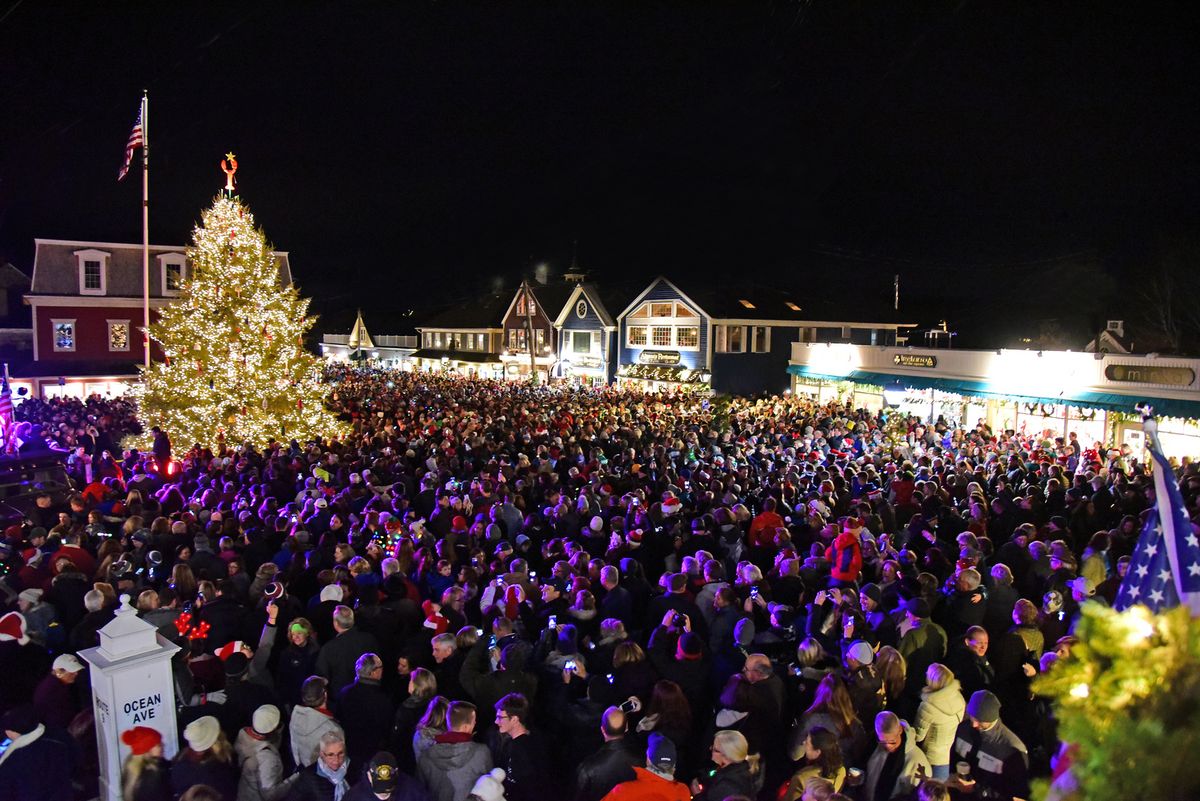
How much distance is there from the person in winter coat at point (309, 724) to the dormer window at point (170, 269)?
3429 centimetres

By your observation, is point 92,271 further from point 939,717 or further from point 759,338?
point 939,717

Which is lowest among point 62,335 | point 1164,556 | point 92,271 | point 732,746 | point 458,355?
point 732,746

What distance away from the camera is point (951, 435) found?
18.7 meters

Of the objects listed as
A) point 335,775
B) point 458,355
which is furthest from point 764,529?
point 458,355

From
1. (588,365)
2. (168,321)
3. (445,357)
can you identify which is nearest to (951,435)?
(168,321)

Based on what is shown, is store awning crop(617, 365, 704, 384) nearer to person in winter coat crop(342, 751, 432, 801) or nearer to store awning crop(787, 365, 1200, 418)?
store awning crop(787, 365, 1200, 418)

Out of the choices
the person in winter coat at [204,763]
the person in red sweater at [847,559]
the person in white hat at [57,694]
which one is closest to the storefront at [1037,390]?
the person in red sweater at [847,559]

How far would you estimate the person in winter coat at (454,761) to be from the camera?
4.44m

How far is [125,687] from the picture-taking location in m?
4.76

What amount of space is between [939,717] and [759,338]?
3626cm

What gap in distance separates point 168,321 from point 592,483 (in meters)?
12.7

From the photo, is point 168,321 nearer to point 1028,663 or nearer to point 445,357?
point 1028,663

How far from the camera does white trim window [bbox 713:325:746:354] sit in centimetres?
3941

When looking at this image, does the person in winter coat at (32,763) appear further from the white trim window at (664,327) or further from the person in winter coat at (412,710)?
the white trim window at (664,327)
